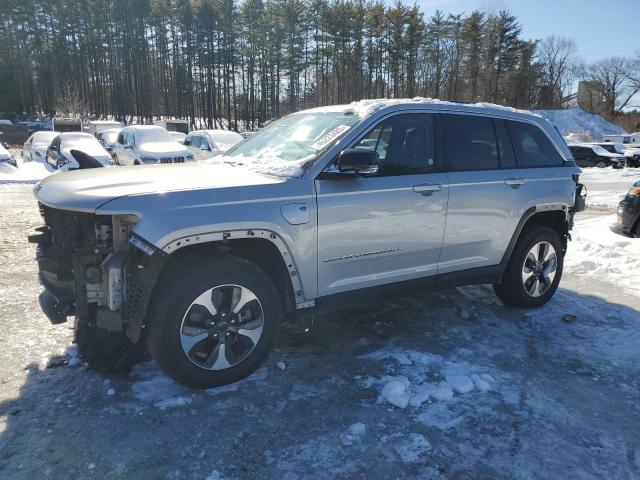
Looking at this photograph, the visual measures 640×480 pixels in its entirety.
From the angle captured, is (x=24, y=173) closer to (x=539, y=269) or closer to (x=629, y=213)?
(x=539, y=269)

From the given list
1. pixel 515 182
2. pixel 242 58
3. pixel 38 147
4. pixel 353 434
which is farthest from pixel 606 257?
pixel 242 58

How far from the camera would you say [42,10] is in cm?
5412

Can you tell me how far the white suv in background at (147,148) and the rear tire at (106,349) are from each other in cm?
1023

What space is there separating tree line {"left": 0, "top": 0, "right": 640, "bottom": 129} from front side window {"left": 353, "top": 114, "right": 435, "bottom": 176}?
4943 cm

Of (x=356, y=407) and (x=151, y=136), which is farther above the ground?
(x=151, y=136)

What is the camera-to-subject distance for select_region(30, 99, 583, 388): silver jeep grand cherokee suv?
3.09 meters

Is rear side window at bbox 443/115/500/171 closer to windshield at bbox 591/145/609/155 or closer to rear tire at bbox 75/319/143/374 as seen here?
rear tire at bbox 75/319/143/374

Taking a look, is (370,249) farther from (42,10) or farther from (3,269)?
(42,10)

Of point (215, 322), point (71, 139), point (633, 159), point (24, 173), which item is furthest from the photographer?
point (633, 159)

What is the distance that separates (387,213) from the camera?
3.81 metres

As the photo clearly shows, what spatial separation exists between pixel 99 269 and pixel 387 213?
209 cm


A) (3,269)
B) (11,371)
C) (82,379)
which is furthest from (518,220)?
(3,269)

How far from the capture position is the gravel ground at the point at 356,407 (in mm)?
2672

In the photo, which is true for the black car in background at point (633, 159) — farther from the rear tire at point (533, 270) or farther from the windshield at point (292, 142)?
the windshield at point (292, 142)
